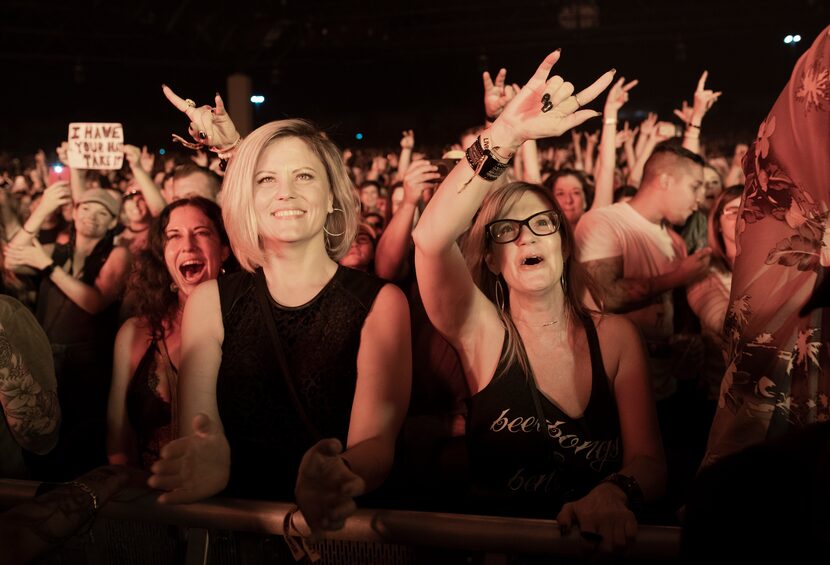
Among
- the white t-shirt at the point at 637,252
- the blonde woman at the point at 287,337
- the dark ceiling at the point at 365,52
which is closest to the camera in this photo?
the blonde woman at the point at 287,337

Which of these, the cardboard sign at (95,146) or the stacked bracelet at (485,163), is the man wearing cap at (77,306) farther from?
the stacked bracelet at (485,163)

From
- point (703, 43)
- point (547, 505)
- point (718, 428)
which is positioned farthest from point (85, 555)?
point (703, 43)

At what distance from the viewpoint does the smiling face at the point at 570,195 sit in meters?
4.84

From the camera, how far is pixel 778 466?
753mm

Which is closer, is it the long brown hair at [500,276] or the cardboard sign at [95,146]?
the long brown hair at [500,276]

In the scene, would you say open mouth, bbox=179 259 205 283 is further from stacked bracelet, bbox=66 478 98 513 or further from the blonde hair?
stacked bracelet, bbox=66 478 98 513

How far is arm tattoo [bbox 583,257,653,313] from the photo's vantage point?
348 cm

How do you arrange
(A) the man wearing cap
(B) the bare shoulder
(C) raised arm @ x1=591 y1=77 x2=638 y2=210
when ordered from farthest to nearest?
(C) raised arm @ x1=591 y1=77 x2=638 y2=210
(A) the man wearing cap
(B) the bare shoulder

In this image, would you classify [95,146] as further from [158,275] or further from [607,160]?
[607,160]

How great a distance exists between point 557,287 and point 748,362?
2.52ft

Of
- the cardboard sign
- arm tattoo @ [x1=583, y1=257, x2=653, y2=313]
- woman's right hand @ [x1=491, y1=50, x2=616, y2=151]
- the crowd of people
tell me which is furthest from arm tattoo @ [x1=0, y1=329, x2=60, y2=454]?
the cardboard sign

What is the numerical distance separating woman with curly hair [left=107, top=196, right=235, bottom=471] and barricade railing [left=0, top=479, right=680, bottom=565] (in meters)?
0.67

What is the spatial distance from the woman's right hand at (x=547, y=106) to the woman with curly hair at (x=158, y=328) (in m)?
1.27

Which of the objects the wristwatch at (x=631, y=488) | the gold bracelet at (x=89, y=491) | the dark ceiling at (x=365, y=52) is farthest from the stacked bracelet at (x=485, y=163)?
the dark ceiling at (x=365, y=52)
